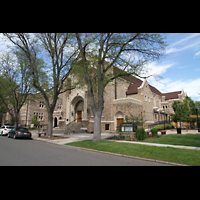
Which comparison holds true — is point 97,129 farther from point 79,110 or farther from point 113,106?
point 79,110

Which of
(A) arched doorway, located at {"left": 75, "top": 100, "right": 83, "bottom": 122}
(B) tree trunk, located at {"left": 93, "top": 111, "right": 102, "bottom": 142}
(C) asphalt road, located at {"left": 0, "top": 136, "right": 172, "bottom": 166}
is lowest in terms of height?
(C) asphalt road, located at {"left": 0, "top": 136, "right": 172, "bottom": 166}

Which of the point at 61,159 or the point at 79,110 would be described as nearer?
the point at 61,159

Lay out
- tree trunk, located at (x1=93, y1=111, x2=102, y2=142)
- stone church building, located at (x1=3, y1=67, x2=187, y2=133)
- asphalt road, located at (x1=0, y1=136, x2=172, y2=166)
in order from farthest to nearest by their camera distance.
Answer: stone church building, located at (x1=3, y1=67, x2=187, y2=133), tree trunk, located at (x1=93, y1=111, x2=102, y2=142), asphalt road, located at (x1=0, y1=136, x2=172, y2=166)

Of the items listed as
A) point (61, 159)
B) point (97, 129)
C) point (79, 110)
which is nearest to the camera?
point (61, 159)

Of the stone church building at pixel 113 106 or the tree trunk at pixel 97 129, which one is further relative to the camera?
the stone church building at pixel 113 106

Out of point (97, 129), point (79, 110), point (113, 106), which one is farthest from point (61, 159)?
point (79, 110)

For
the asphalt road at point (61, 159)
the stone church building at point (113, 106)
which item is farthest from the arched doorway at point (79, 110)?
the asphalt road at point (61, 159)

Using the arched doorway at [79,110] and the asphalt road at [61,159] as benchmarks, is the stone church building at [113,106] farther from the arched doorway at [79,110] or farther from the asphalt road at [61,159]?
the asphalt road at [61,159]

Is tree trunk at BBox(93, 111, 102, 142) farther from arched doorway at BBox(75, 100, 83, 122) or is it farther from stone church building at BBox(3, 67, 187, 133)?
arched doorway at BBox(75, 100, 83, 122)

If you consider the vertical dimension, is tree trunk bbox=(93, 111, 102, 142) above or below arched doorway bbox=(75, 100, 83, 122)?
below

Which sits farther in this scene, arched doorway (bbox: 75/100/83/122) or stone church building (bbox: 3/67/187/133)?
arched doorway (bbox: 75/100/83/122)

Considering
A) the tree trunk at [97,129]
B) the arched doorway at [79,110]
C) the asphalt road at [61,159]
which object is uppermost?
the arched doorway at [79,110]

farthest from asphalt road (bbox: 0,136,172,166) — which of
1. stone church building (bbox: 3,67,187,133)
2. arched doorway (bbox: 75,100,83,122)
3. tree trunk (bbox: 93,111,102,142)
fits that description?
arched doorway (bbox: 75,100,83,122)
